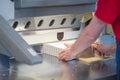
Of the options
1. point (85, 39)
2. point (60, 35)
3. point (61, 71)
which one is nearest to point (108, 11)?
point (85, 39)

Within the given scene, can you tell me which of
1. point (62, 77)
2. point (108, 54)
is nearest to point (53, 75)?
point (62, 77)

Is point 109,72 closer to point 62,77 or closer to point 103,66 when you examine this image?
point 103,66

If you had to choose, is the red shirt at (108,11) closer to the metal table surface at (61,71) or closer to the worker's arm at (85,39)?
Result: the worker's arm at (85,39)

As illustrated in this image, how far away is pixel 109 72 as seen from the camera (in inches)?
54.8

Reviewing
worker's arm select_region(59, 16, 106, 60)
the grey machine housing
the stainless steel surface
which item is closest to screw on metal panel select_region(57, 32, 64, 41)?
worker's arm select_region(59, 16, 106, 60)

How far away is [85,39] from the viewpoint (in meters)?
1.49

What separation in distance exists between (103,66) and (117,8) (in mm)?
324

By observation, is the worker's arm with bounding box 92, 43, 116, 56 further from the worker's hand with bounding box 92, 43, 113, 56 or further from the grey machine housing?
the grey machine housing

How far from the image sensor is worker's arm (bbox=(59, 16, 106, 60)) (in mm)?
1405

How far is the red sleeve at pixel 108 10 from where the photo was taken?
130cm

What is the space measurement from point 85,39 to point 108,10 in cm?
24

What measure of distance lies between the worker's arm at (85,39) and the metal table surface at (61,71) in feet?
0.13

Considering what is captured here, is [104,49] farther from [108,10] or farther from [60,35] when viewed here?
[108,10]

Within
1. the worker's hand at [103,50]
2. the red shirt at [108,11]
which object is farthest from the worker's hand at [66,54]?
the red shirt at [108,11]
